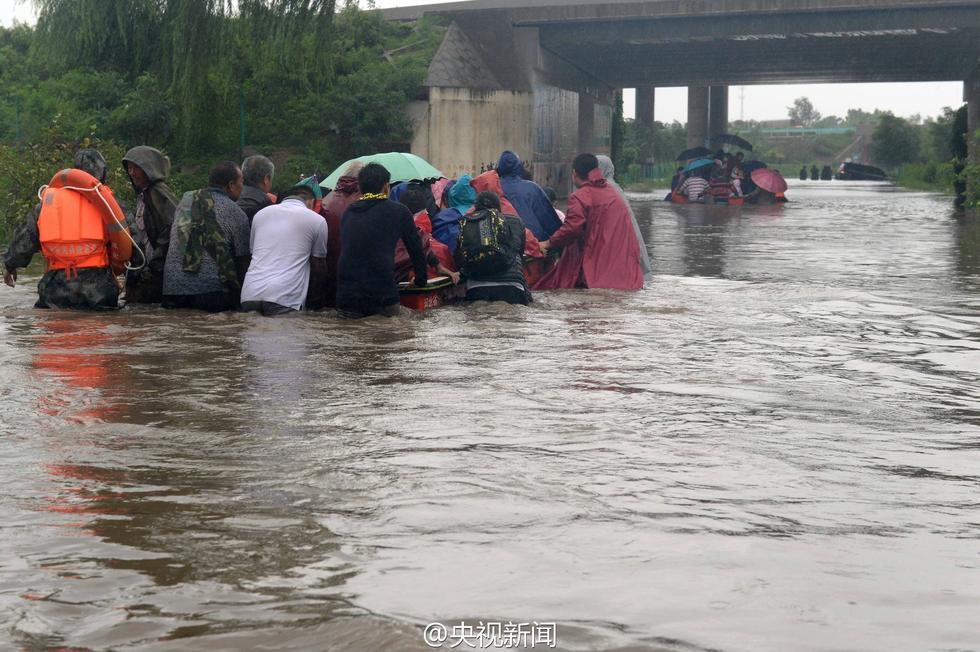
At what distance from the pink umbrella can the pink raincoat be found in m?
29.8

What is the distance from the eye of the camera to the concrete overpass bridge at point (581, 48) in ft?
117

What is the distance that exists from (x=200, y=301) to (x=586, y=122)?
39294 mm

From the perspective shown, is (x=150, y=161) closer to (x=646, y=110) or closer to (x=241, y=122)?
(x=241, y=122)

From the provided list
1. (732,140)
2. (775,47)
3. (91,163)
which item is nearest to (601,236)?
(91,163)

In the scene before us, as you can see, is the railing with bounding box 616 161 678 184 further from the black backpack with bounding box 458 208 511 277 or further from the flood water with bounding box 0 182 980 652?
the flood water with bounding box 0 182 980 652

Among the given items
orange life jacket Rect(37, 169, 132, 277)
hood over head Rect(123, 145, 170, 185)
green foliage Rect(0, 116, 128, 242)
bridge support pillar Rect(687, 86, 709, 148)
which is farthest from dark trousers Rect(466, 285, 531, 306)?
bridge support pillar Rect(687, 86, 709, 148)

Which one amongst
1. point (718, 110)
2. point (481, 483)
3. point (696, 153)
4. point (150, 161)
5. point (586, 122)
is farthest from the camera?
point (718, 110)

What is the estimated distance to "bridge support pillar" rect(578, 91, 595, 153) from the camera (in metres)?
48.2

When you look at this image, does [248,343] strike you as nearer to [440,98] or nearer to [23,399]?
[23,399]

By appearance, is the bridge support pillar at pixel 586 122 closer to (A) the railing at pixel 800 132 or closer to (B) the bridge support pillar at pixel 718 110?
(B) the bridge support pillar at pixel 718 110

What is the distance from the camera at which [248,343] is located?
9.48m

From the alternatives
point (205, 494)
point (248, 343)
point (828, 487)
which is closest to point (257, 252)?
point (248, 343)

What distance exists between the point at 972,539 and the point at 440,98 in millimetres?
30627

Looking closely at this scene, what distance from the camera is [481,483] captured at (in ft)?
17.9
